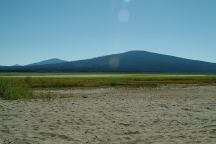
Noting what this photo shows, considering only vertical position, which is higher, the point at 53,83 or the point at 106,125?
the point at 53,83

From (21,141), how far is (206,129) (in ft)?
19.1

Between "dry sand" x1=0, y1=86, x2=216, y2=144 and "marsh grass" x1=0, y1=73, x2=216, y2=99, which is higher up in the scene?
"marsh grass" x1=0, y1=73, x2=216, y2=99

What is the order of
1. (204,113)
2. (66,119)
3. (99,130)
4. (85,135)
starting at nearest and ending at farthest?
(85,135) → (99,130) → (66,119) → (204,113)

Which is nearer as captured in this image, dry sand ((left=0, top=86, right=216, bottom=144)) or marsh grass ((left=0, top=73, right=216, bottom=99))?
dry sand ((left=0, top=86, right=216, bottom=144))

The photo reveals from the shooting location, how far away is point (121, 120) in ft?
49.6

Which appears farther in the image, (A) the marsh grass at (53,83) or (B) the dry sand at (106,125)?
(A) the marsh grass at (53,83)

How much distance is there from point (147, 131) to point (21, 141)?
13.7ft

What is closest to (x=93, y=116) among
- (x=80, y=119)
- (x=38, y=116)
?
(x=80, y=119)

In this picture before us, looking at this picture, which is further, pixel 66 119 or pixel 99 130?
pixel 66 119

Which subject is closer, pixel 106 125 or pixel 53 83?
pixel 106 125

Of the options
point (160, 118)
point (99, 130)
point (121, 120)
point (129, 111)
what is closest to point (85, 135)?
point (99, 130)

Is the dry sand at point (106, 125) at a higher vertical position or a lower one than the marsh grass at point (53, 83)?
lower

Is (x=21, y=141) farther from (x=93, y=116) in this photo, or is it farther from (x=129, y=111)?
(x=129, y=111)

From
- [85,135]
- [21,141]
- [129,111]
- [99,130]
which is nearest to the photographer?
[21,141]
